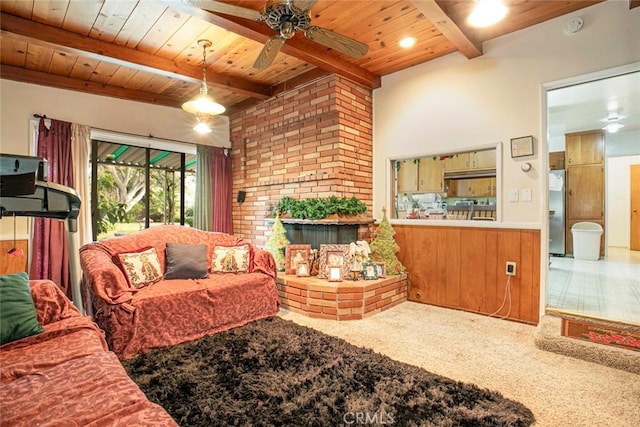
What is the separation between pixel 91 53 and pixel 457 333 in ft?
14.4

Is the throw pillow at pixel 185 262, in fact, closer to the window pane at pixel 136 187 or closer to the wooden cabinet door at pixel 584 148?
the window pane at pixel 136 187

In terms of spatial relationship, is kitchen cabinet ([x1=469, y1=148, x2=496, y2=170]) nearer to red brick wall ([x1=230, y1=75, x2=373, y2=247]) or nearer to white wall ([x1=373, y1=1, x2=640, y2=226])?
white wall ([x1=373, y1=1, x2=640, y2=226])

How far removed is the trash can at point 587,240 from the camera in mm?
5660

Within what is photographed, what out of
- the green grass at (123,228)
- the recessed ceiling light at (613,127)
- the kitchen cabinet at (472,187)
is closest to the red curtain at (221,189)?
the green grass at (123,228)

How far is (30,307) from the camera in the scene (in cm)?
174

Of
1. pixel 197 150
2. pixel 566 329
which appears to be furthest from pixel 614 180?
pixel 197 150

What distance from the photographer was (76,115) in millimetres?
4008

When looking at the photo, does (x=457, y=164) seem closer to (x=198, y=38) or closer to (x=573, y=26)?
(x=573, y=26)

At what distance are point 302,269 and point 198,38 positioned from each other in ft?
8.81

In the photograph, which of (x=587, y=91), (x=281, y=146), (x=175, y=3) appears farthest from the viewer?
(x=281, y=146)

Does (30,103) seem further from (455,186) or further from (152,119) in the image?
(455,186)

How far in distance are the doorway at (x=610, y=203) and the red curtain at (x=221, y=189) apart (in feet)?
14.6

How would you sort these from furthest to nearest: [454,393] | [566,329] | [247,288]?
[247,288]
[566,329]
[454,393]

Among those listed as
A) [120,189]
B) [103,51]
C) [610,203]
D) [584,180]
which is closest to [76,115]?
[120,189]
